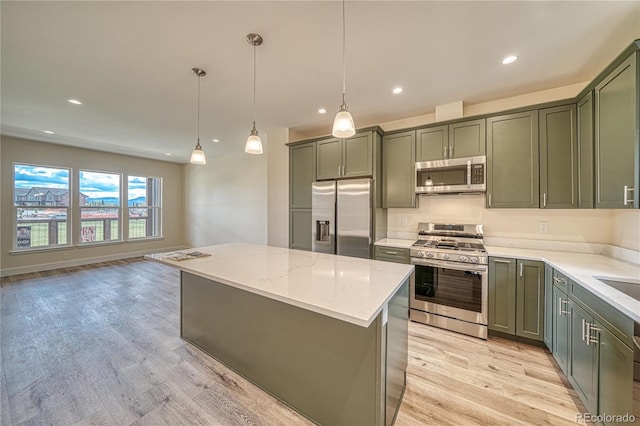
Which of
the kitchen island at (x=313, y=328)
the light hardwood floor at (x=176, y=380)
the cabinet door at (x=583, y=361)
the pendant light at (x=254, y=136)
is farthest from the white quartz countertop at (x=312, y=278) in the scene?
the cabinet door at (x=583, y=361)

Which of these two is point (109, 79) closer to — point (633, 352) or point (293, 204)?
point (293, 204)

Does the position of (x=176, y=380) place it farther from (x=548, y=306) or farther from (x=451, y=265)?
(x=548, y=306)

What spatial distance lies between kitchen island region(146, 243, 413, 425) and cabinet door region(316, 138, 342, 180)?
1660 millimetres

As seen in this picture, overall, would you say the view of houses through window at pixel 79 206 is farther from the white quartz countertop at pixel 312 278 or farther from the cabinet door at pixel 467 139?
the cabinet door at pixel 467 139

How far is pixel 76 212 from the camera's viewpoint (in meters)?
5.34

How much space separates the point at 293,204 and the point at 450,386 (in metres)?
2.96

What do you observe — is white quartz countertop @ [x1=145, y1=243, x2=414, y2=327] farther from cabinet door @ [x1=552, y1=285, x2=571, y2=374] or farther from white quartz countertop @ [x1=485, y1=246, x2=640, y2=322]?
cabinet door @ [x1=552, y1=285, x2=571, y2=374]

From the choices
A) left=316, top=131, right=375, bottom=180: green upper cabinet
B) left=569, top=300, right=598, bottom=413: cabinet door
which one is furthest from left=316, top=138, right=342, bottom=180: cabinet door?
left=569, top=300, right=598, bottom=413: cabinet door

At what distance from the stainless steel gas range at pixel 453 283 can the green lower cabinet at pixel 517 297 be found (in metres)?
0.09

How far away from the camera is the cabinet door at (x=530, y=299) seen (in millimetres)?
2242

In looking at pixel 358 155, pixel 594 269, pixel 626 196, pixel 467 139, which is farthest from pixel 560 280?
pixel 358 155

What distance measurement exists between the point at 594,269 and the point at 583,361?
73 cm

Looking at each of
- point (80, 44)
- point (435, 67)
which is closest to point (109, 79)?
point (80, 44)

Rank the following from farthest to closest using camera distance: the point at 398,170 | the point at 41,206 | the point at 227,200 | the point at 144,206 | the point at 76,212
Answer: the point at 144,206 → the point at 227,200 → the point at 76,212 → the point at 41,206 → the point at 398,170
